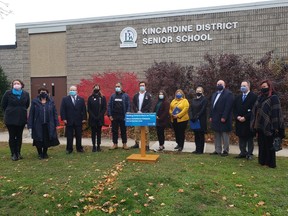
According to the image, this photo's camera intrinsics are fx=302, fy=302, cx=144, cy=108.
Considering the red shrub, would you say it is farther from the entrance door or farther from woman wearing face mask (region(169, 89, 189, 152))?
the entrance door

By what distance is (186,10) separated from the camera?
15.9 metres

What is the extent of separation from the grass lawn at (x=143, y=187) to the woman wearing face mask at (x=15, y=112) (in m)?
0.61

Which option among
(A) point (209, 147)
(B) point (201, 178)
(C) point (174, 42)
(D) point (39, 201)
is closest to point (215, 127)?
(A) point (209, 147)

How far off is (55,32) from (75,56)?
6.74 feet

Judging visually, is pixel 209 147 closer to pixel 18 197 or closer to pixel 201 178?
pixel 201 178

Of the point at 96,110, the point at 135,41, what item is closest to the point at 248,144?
the point at 96,110

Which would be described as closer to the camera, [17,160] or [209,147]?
[17,160]

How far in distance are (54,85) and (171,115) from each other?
11.6 m

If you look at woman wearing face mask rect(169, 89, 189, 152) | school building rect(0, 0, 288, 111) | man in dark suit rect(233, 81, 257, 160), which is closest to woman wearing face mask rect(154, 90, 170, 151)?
woman wearing face mask rect(169, 89, 189, 152)

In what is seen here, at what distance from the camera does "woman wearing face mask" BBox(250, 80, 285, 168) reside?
21.5 feet

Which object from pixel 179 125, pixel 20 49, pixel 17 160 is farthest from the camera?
pixel 20 49

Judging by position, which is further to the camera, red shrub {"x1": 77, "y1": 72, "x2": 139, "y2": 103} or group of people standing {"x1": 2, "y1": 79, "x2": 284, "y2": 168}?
red shrub {"x1": 77, "y1": 72, "x2": 139, "y2": 103}

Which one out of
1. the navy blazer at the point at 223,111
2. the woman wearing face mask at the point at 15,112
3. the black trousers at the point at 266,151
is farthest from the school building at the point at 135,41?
the woman wearing face mask at the point at 15,112

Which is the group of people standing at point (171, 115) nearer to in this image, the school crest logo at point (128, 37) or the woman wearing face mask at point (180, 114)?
the woman wearing face mask at point (180, 114)
